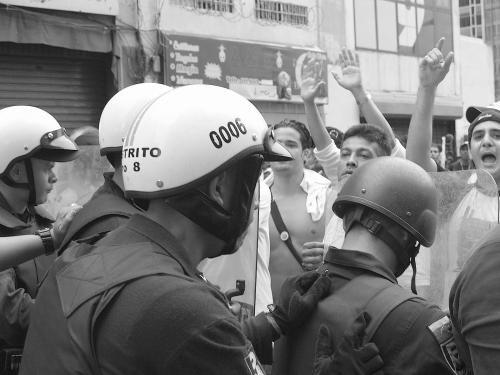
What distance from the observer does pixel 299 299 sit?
2.11 m

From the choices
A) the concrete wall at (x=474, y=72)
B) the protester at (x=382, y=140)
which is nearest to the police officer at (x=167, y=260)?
the protester at (x=382, y=140)

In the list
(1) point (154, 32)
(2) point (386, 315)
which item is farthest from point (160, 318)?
(1) point (154, 32)

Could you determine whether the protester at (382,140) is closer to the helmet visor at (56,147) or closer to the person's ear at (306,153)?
the person's ear at (306,153)

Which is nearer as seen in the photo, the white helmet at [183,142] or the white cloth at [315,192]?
the white helmet at [183,142]

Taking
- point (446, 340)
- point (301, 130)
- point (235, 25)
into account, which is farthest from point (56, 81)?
point (446, 340)

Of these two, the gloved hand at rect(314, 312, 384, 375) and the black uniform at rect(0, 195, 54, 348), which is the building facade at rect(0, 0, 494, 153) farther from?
the gloved hand at rect(314, 312, 384, 375)

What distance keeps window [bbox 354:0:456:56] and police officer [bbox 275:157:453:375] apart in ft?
47.7

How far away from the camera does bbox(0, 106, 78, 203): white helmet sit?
10.1ft

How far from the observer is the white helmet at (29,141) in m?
3.08

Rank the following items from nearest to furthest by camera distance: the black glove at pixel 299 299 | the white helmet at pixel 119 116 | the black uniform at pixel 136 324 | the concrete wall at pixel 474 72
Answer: the black uniform at pixel 136 324 < the black glove at pixel 299 299 < the white helmet at pixel 119 116 < the concrete wall at pixel 474 72

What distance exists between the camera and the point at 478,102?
70.9 feet

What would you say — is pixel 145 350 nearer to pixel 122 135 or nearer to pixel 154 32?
pixel 122 135

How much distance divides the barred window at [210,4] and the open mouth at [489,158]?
374 inches

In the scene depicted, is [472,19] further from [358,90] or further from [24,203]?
[24,203]
